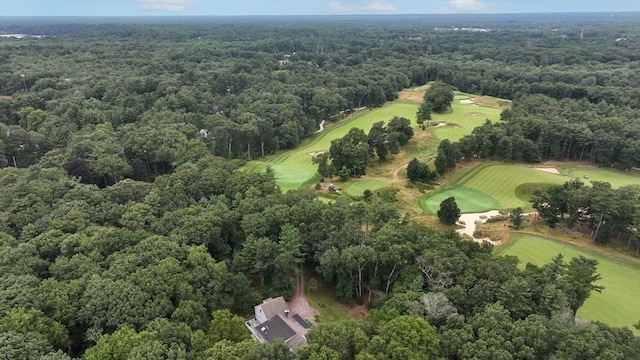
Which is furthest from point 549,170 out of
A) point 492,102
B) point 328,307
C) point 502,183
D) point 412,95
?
point 412,95

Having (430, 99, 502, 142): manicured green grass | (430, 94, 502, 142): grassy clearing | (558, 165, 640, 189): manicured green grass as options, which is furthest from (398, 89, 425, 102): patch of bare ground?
(558, 165, 640, 189): manicured green grass

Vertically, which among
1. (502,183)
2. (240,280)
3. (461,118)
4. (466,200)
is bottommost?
(466,200)

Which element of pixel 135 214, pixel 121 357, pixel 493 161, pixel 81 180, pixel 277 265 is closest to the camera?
pixel 121 357

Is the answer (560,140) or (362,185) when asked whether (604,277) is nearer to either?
(362,185)

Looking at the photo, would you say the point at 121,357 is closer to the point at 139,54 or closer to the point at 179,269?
the point at 179,269

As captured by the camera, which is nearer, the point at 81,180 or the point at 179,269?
the point at 179,269

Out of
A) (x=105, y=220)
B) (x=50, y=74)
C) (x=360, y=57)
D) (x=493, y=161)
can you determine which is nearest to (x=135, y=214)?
(x=105, y=220)
